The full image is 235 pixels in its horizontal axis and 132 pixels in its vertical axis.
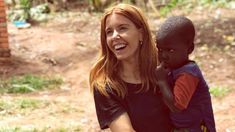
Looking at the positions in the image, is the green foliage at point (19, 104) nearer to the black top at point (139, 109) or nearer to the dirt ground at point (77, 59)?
the dirt ground at point (77, 59)

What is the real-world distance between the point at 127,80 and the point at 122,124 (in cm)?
24

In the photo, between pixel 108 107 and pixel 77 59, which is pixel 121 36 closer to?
pixel 108 107

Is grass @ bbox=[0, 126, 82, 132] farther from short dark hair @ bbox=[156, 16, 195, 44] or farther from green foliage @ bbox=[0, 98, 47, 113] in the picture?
short dark hair @ bbox=[156, 16, 195, 44]

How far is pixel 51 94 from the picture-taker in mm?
6352

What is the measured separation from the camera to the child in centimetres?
231

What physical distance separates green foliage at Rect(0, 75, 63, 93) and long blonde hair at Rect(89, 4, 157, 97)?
3937 mm

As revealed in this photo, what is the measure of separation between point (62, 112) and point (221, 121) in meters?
1.72

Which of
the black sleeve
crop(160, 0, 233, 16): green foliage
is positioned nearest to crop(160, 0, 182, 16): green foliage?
crop(160, 0, 233, 16): green foliage

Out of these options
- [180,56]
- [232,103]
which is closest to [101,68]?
[180,56]

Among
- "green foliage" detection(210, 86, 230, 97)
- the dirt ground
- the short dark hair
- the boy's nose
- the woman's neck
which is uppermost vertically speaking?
the short dark hair

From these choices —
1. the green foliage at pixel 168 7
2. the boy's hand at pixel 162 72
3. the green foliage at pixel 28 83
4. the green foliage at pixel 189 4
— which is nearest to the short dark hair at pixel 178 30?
the boy's hand at pixel 162 72

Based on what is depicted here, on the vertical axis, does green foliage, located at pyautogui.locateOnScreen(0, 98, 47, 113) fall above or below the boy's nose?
below

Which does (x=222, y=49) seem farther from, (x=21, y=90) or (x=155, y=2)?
(x=155, y=2)

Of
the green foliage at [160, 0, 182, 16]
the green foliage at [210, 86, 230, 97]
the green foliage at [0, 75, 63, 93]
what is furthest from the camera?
the green foliage at [160, 0, 182, 16]
